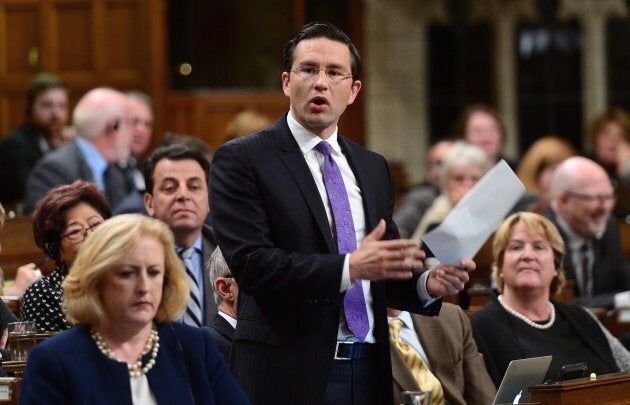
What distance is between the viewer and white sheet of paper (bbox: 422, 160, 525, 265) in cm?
398

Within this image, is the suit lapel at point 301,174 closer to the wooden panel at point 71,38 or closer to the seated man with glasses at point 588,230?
the seated man with glasses at point 588,230

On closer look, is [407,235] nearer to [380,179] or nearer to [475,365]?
[475,365]

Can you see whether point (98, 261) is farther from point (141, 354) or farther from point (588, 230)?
point (588, 230)

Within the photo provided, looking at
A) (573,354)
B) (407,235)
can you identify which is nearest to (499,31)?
(407,235)

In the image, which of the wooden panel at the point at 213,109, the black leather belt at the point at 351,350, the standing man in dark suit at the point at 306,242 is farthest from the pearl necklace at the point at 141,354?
the wooden panel at the point at 213,109

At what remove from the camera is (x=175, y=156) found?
238 inches

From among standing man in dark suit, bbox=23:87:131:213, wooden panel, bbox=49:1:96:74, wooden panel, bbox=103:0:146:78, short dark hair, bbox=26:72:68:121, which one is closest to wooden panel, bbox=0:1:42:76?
wooden panel, bbox=49:1:96:74

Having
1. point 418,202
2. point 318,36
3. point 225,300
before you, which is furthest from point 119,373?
point 418,202

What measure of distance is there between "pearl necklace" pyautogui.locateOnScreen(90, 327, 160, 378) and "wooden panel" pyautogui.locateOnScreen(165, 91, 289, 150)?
812 cm

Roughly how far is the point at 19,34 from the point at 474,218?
7.81m

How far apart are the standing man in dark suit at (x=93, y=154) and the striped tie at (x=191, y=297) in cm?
205

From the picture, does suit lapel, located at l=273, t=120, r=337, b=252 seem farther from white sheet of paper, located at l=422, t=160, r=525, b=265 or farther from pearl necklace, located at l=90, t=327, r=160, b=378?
pearl necklace, located at l=90, t=327, r=160, b=378

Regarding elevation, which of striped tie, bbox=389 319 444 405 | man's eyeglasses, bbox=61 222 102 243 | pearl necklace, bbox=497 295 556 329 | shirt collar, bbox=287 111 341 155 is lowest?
striped tie, bbox=389 319 444 405

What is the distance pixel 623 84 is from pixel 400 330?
24.8 ft
